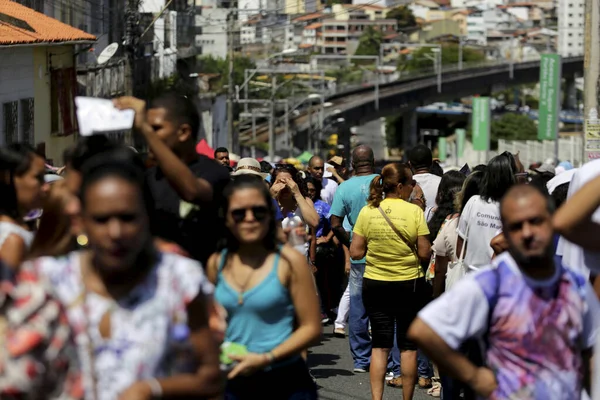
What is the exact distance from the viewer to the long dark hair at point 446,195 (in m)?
10.5

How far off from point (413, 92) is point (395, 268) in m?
111

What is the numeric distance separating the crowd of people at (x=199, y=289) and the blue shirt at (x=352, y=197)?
3853mm

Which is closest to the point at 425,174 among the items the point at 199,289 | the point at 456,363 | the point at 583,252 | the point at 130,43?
the point at 583,252

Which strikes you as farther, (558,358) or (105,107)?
(105,107)

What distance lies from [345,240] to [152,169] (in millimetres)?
6519

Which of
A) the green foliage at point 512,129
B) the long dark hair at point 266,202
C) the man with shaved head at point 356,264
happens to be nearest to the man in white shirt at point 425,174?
the man with shaved head at point 356,264

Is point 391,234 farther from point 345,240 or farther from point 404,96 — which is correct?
point 404,96

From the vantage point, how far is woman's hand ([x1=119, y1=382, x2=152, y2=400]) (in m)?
4.00

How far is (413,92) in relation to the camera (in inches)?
4690

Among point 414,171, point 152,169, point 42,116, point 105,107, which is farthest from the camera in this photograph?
point 42,116

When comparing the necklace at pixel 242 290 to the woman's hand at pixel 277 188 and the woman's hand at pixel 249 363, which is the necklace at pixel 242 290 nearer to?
the woman's hand at pixel 249 363

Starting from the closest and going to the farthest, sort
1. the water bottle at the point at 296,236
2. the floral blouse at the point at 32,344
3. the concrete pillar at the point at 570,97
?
the floral blouse at the point at 32,344, the water bottle at the point at 296,236, the concrete pillar at the point at 570,97

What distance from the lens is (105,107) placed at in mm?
5043

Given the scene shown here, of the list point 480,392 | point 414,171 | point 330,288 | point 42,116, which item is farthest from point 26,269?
point 42,116
